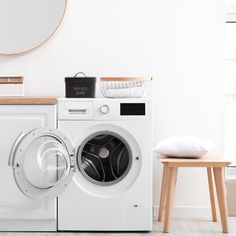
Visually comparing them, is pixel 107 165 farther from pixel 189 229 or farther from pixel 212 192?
pixel 212 192

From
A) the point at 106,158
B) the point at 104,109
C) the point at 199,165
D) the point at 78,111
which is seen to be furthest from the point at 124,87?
the point at 199,165

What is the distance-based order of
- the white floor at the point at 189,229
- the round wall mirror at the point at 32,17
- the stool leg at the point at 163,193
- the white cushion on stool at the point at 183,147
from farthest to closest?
the round wall mirror at the point at 32,17
the stool leg at the point at 163,193
the white cushion on stool at the point at 183,147
the white floor at the point at 189,229

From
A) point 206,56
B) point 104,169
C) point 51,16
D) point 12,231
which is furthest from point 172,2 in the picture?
point 12,231

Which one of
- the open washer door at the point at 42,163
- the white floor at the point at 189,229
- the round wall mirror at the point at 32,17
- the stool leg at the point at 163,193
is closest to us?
the open washer door at the point at 42,163

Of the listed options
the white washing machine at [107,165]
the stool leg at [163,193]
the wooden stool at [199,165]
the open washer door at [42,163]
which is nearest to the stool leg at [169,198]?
the wooden stool at [199,165]

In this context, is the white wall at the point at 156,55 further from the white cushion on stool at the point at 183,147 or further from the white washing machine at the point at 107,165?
the white washing machine at the point at 107,165

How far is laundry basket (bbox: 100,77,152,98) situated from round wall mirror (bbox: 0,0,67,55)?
669 mm

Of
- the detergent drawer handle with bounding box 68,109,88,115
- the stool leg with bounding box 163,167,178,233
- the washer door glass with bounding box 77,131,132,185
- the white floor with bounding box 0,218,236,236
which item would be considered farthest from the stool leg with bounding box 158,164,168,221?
the detergent drawer handle with bounding box 68,109,88,115

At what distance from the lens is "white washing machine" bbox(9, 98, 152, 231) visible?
11.8 feet

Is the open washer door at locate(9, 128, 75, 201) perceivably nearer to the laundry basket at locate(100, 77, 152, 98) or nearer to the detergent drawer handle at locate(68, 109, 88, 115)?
the detergent drawer handle at locate(68, 109, 88, 115)

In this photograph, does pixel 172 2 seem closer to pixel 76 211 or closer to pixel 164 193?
pixel 164 193

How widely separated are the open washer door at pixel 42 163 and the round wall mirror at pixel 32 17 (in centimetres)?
95

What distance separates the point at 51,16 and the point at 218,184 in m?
1.63

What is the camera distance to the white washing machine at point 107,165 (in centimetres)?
360
